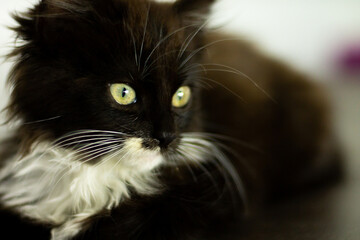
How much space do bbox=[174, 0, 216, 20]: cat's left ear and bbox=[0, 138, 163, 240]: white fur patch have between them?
424 millimetres

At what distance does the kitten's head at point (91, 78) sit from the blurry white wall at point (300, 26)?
0.64m

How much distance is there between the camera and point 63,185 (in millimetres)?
1010

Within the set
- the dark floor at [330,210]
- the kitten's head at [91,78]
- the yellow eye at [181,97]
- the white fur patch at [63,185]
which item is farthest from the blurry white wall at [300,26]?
the white fur patch at [63,185]

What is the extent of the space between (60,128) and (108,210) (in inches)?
9.2

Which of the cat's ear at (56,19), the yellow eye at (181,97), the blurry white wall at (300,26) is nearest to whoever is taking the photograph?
the cat's ear at (56,19)

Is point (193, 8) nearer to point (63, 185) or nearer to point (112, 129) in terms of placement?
point (112, 129)

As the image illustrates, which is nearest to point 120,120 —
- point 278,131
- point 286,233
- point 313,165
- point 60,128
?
point 60,128

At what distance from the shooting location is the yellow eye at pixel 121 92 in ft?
3.03

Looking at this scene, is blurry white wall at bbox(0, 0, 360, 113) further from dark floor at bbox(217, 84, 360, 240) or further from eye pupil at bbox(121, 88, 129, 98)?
eye pupil at bbox(121, 88, 129, 98)

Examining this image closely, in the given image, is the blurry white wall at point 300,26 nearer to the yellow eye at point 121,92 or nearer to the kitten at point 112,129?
the kitten at point 112,129

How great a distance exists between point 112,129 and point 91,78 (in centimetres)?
13

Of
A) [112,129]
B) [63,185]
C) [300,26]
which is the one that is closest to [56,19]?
[112,129]

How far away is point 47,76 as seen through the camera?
93 centimetres

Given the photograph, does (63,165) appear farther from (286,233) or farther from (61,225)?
(286,233)
